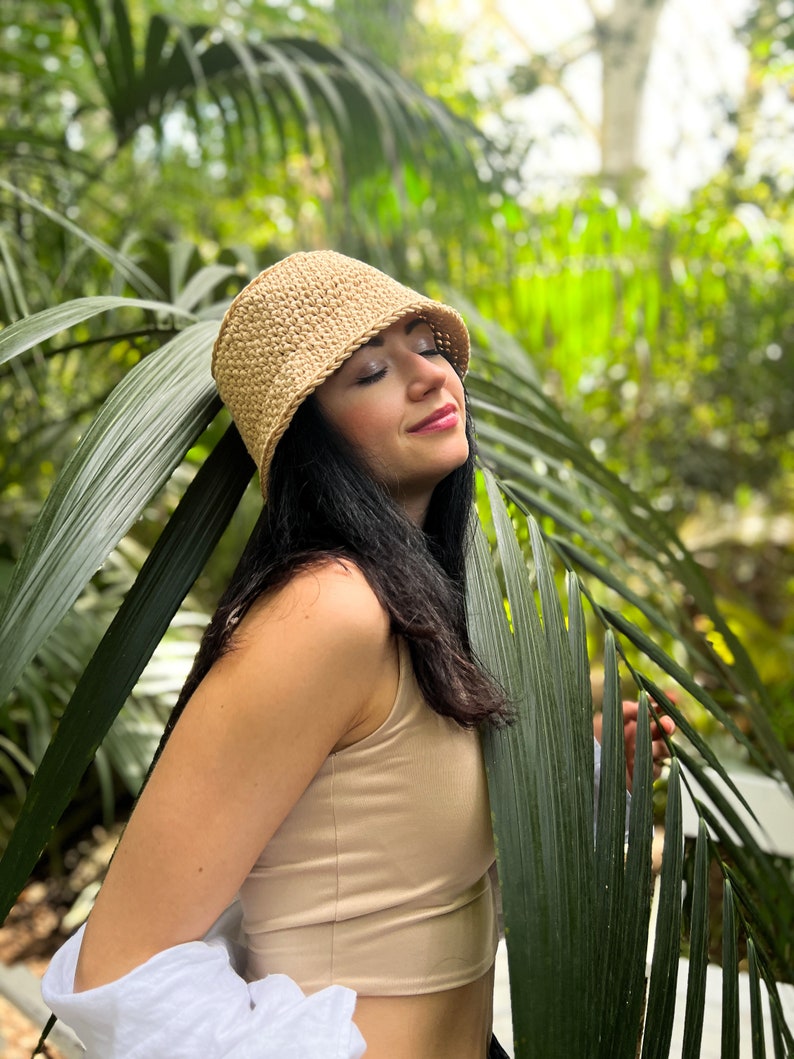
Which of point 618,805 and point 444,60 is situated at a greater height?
point 444,60

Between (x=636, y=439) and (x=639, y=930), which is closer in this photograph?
(x=639, y=930)

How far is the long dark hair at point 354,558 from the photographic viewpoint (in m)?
0.79

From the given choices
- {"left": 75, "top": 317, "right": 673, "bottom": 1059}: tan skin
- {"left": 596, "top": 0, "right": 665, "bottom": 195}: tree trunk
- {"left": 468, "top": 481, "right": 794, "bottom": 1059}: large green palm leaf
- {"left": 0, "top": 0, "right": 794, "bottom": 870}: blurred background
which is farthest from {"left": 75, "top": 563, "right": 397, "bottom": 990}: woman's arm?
{"left": 596, "top": 0, "right": 665, "bottom": 195}: tree trunk

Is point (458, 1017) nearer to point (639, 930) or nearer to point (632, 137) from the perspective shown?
point (639, 930)

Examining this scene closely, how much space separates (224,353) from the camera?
0.86 m

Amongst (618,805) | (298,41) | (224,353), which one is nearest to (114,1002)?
(618,805)

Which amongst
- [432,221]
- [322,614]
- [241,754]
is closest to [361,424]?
[322,614]

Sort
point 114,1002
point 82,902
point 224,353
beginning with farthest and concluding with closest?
point 82,902
point 224,353
point 114,1002

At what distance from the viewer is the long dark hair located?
79 cm

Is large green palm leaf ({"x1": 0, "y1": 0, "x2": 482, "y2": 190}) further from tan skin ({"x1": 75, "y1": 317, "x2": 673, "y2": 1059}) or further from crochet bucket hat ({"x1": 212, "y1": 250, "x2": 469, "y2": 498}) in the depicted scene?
tan skin ({"x1": 75, "y1": 317, "x2": 673, "y2": 1059})

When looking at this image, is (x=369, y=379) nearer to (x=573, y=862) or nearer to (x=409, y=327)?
(x=409, y=327)

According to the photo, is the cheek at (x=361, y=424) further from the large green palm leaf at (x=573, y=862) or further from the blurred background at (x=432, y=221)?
the blurred background at (x=432, y=221)

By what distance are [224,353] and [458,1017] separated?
0.62 metres

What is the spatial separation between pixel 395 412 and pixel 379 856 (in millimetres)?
377
